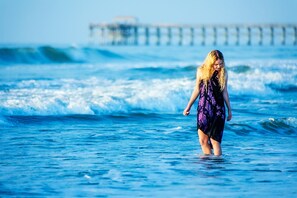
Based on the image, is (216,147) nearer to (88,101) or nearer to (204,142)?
(204,142)

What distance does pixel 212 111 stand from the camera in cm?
714

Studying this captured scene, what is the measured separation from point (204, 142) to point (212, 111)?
352mm

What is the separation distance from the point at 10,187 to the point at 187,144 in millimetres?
2920

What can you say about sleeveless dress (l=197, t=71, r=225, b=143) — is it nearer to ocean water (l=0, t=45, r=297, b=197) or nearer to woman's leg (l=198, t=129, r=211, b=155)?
woman's leg (l=198, t=129, r=211, b=155)

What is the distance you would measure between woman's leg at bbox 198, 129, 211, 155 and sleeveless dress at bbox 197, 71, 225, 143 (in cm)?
7

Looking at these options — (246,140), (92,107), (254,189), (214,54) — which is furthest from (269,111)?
(254,189)

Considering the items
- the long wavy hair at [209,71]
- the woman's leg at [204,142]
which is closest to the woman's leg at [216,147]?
the woman's leg at [204,142]

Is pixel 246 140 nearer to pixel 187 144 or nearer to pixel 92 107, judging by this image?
pixel 187 144

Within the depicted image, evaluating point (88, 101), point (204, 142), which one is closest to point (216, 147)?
point (204, 142)

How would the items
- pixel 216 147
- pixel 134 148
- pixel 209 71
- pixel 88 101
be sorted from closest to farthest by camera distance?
1. pixel 209 71
2. pixel 216 147
3. pixel 134 148
4. pixel 88 101

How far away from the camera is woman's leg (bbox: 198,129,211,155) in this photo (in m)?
7.25

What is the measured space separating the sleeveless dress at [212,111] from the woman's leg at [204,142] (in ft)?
0.21

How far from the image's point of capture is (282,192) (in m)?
5.89

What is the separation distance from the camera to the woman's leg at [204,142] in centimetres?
725
